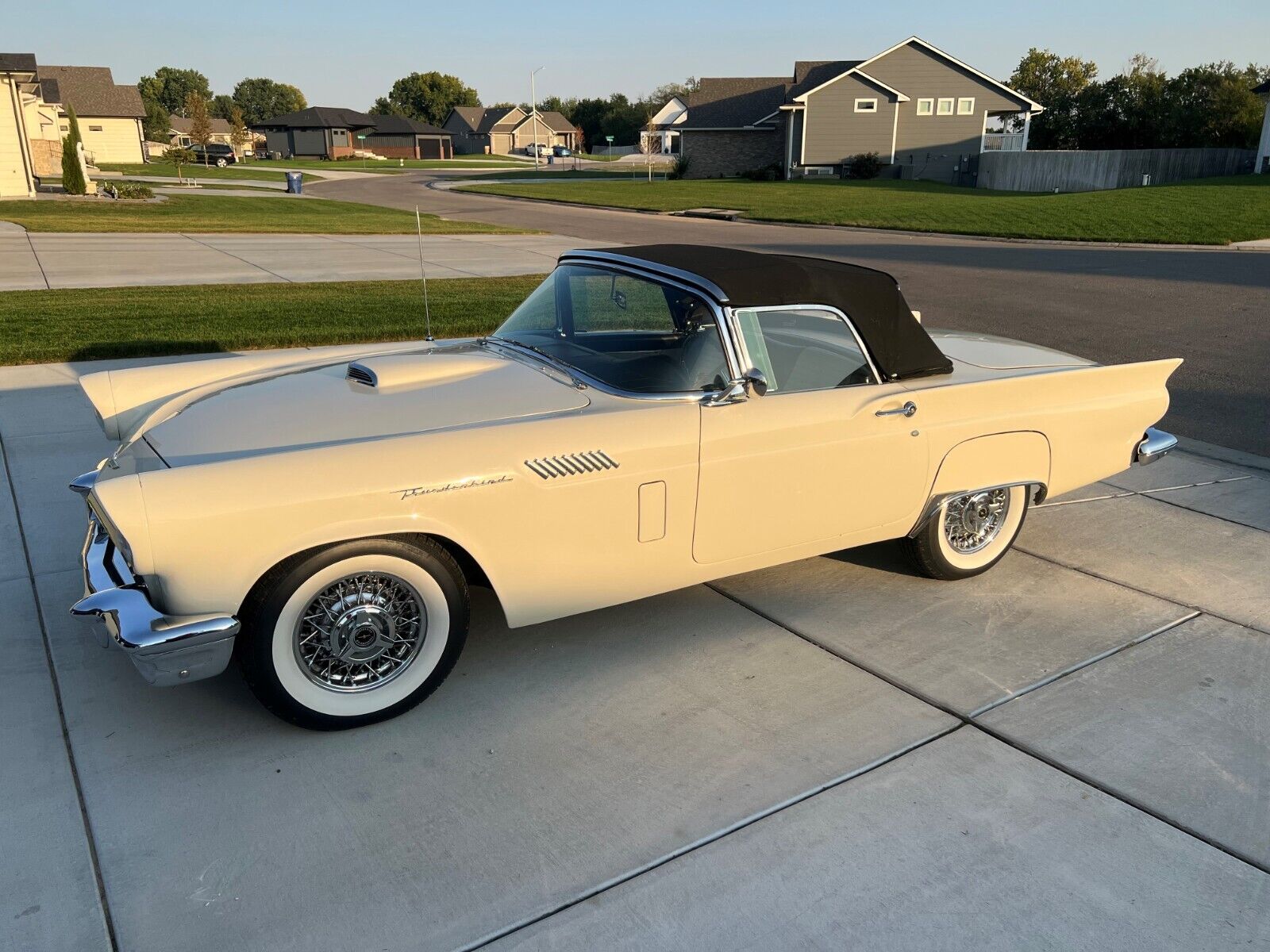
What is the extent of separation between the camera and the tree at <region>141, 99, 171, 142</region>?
8688cm

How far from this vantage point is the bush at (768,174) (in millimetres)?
46000

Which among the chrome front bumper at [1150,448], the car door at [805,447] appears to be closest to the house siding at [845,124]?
the chrome front bumper at [1150,448]

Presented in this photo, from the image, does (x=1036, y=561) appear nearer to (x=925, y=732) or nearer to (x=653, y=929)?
(x=925, y=732)

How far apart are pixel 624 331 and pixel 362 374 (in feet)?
3.52

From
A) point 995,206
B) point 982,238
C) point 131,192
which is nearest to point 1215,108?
point 995,206

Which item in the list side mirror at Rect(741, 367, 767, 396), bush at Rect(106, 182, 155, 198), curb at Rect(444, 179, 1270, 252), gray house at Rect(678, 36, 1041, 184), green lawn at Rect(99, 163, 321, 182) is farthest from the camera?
green lawn at Rect(99, 163, 321, 182)

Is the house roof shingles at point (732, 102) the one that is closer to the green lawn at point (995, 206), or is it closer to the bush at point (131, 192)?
the green lawn at point (995, 206)

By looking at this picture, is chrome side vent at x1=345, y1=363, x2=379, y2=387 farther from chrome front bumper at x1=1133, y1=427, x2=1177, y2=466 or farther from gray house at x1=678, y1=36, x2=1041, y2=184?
gray house at x1=678, y1=36, x2=1041, y2=184

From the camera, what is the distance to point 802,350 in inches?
152

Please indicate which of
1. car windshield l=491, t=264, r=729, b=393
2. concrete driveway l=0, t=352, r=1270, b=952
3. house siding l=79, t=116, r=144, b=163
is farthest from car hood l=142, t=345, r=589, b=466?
house siding l=79, t=116, r=144, b=163

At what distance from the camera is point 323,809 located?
2.78m

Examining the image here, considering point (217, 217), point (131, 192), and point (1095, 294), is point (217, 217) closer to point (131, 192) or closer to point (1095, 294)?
point (131, 192)

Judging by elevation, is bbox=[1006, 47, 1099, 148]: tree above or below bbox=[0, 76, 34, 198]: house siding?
above

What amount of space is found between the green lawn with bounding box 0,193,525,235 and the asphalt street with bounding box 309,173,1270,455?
2.66m
